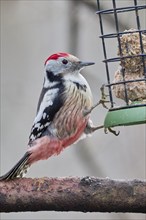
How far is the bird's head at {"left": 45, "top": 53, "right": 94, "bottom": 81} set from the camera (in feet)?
19.2

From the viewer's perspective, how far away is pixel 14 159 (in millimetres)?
9211

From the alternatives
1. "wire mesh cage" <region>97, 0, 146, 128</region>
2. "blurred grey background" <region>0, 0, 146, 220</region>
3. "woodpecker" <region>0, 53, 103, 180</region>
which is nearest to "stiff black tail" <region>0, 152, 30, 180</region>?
"woodpecker" <region>0, 53, 103, 180</region>

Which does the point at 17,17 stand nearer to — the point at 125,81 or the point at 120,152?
the point at 120,152

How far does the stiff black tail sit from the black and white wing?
190 millimetres

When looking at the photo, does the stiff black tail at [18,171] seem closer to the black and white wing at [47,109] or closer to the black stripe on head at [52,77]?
the black and white wing at [47,109]

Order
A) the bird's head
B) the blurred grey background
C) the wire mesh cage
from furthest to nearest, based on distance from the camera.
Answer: the blurred grey background, the bird's head, the wire mesh cage

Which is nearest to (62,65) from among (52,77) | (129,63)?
(52,77)

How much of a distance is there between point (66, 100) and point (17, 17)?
380cm

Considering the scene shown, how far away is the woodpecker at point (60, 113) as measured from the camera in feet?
18.8

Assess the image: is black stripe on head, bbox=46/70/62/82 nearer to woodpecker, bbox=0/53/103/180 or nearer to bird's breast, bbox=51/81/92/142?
woodpecker, bbox=0/53/103/180

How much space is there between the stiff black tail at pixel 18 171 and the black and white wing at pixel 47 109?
0.19 meters

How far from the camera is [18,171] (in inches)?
216

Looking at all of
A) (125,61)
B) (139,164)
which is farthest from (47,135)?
(139,164)

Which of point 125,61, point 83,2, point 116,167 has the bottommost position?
point 116,167
